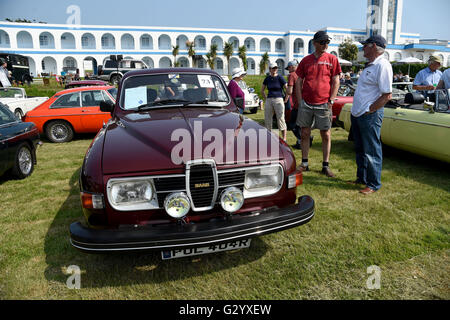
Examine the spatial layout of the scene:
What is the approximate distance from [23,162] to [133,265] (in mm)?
3813

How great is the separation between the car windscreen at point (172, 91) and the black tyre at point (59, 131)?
5.70 meters

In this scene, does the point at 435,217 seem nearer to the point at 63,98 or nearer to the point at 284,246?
the point at 284,246

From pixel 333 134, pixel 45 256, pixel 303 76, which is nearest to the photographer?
pixel 45 256

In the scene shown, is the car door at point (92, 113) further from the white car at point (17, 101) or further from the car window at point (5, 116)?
the car window at point (5, 116)

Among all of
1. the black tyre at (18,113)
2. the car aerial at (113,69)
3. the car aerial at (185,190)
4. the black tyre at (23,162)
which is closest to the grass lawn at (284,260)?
the car aerial at (185,190)

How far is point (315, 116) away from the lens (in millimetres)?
4746

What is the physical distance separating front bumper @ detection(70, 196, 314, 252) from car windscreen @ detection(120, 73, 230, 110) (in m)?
1.66

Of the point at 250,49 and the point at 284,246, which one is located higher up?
the point at 250,49

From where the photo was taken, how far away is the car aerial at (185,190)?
213cm

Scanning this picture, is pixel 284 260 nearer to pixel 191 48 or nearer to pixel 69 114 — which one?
pixel 69 114

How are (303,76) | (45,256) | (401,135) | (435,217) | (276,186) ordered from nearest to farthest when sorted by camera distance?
(276,186), (45,256), (435,217), (303,76), (401,135)

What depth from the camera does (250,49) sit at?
6538cm
